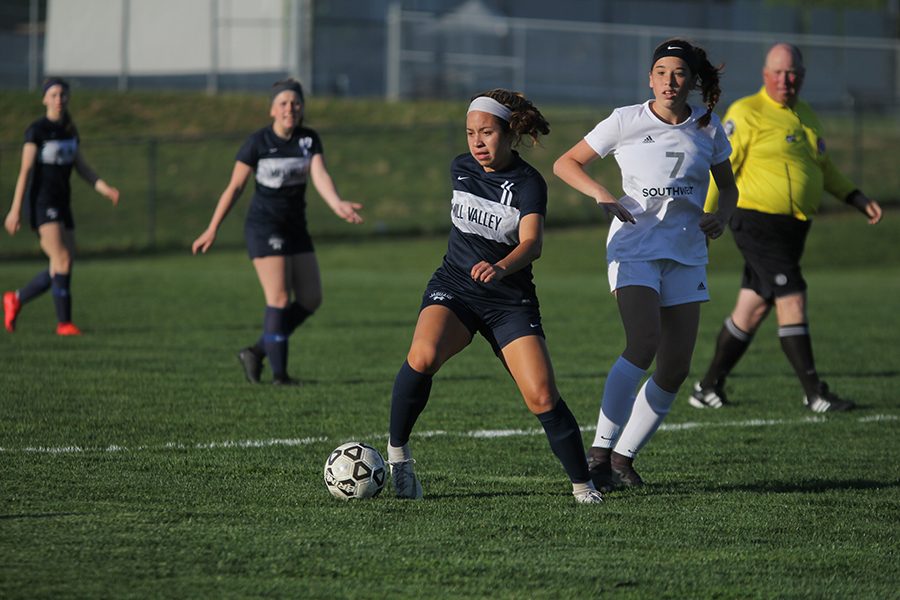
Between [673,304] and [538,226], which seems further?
[673,304]

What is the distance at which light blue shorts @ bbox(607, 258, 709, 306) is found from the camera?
253 inches

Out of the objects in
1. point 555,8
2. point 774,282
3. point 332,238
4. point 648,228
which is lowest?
point 332,238

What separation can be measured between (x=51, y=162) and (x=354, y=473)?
7831mm

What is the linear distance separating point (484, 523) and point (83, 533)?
1627 millimetres

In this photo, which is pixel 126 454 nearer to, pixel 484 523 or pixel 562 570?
pixel 484 523

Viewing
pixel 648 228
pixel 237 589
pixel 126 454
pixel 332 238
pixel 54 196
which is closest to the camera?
pixel 237 589

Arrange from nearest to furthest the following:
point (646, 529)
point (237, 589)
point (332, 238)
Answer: point (237, 589), point (646, 529), point (332, 238)

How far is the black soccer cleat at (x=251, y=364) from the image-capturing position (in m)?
10.2

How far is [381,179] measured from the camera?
99.5ft

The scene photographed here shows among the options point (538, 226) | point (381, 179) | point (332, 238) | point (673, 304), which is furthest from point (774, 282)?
point (381, 179)

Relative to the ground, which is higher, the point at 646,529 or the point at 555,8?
the point at 555,8

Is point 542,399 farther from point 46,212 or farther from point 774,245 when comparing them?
point 46,212

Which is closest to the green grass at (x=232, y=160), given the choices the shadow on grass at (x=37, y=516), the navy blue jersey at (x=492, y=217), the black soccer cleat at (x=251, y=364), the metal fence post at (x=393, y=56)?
the metal fence post at (x=393, y=56)

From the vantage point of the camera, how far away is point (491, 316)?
611 centimetres
